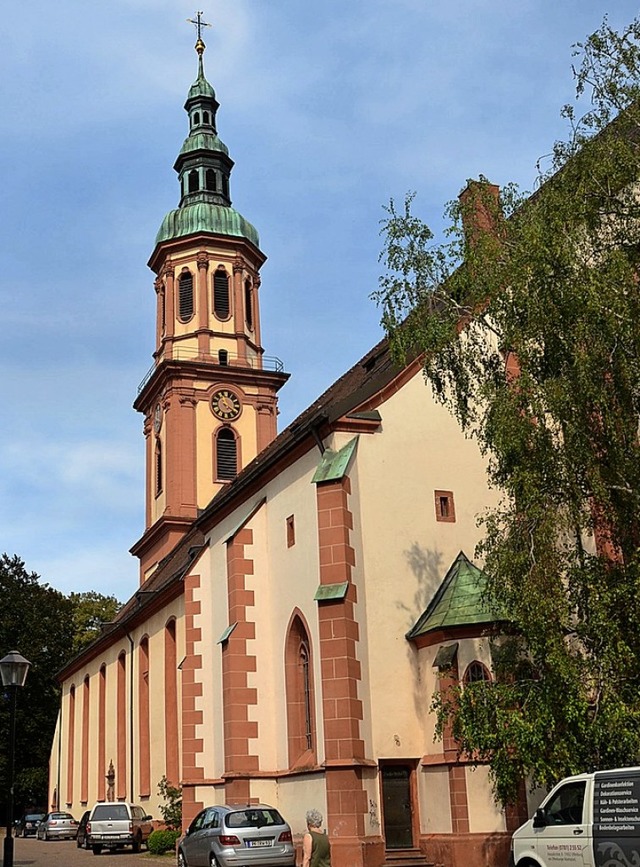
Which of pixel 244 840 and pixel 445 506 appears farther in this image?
pixel 445 506

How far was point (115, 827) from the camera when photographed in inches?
1278

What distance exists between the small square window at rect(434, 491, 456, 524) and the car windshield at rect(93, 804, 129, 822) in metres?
15.6

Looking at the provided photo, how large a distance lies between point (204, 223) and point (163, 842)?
96.2ft

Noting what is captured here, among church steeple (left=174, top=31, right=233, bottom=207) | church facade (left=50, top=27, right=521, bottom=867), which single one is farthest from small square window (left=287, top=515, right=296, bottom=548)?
church steeple (left=174, top=31, right=233, bottom=207)

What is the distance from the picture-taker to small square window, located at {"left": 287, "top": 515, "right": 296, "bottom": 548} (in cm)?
2534

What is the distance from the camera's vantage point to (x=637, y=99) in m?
15.3

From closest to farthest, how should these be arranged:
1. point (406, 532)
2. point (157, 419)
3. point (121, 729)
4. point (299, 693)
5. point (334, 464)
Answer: point (334, 464) < point (406, 532) < point (299, 693) < point (121, 729) < point (157, 419)

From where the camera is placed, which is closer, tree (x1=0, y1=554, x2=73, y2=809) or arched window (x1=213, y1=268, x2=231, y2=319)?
arched window (x1=213, y1=268, x2=231, y2=319)

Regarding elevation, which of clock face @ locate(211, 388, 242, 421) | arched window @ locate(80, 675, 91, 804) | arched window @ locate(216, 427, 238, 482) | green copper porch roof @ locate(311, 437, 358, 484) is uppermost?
clock face @ locate(211, 388, 242, 421)

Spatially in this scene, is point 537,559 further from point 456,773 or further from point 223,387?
point 223,387

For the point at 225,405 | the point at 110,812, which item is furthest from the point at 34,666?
the point at 110,812

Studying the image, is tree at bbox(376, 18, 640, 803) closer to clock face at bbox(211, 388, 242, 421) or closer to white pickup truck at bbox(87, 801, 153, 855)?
white pickup truck at bbox(87, 801, 153, 855)

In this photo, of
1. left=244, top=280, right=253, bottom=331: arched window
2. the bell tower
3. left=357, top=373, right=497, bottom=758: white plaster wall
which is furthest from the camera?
left=244, top=280, right=253, bottom=331: arched window

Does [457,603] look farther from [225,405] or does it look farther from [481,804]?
[225,405]
